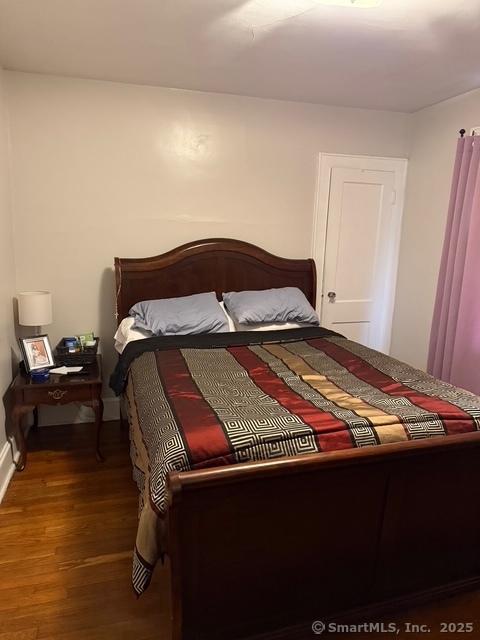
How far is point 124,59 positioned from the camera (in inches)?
103

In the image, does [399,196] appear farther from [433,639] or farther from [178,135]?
[433,639]

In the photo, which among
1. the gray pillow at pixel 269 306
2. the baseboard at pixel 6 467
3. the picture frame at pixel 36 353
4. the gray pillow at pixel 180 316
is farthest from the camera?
the gray pillow at pixel 269 306

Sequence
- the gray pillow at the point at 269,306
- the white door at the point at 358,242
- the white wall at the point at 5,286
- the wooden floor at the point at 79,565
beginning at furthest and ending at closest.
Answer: the white door at the point at 358,242 < the gray pillow at the point at 269,306 < the white wall at the point at 5,286 < the wooden floor at the point at 79,565

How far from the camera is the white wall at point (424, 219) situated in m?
3.29

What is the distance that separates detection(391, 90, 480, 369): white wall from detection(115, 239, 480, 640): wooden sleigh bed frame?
6.76ft

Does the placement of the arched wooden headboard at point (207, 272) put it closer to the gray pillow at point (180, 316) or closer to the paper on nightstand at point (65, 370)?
the gray pillow at point (180, 316)

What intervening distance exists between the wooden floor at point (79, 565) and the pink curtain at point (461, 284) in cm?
163

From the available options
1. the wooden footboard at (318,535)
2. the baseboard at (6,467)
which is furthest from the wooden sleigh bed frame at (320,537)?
the baseboard at (6,467)

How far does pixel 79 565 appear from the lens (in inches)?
76.9

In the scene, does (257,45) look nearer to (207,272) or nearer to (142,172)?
(142,172)

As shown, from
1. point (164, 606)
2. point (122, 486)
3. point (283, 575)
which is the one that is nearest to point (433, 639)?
point (283, 575)

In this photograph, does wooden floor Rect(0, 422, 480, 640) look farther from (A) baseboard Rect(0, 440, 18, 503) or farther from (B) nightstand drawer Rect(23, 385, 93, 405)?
(B) nightstand drawer Rect(23, 385, 93, 405)

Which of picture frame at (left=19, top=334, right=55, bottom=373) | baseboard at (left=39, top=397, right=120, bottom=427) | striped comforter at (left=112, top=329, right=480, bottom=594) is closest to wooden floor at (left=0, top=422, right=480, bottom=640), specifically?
striped comforter at (left=112, top=329, right=480, bottom=594)

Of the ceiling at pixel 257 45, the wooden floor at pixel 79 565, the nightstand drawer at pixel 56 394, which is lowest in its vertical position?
the wooden floor at pixel 79 565
